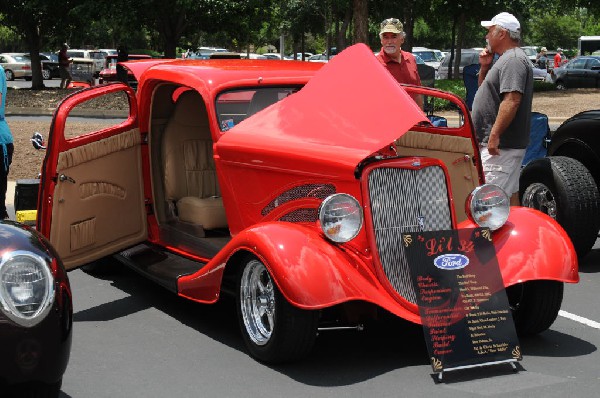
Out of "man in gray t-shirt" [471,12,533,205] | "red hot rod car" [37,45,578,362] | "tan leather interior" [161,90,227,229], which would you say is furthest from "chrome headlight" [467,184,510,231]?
"tan leather interior" [161,90,227,229]

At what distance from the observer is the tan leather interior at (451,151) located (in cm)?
702

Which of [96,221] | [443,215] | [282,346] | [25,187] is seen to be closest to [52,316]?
[282,346]

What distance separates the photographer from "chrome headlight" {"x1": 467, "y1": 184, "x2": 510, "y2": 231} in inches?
239

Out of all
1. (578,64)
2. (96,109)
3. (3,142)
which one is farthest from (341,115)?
(578,64)

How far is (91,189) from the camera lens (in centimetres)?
729

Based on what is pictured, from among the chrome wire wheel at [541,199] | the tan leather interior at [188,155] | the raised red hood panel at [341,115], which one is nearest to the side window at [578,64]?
the chrome wire wheel at [541,199]

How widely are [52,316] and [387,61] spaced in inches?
232

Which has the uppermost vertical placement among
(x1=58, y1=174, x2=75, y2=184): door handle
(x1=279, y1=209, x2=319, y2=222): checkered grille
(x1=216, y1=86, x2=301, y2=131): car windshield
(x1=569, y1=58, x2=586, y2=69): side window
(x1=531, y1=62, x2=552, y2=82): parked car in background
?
(x1=216, y1=86, x2=301, y2=131): car windshield

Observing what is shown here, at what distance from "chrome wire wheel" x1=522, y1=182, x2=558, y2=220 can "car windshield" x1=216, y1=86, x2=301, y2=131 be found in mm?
2647

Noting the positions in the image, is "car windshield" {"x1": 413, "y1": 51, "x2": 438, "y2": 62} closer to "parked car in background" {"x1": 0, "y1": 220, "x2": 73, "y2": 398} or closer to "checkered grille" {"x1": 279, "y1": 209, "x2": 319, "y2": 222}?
"checkered grille" {"x1": 279, "y1": 209, "x2": 319, "y2": 222}

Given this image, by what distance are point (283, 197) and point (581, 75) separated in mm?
33492

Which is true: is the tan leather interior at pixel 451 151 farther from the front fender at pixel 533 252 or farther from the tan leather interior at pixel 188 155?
Answer: the tan leather interior at pixel 188 155

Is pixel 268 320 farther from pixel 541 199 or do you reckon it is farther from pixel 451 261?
pixel 541 199

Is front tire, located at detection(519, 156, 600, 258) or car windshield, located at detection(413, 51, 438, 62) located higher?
front tire, located at detection(519, 156, 600, 258)
